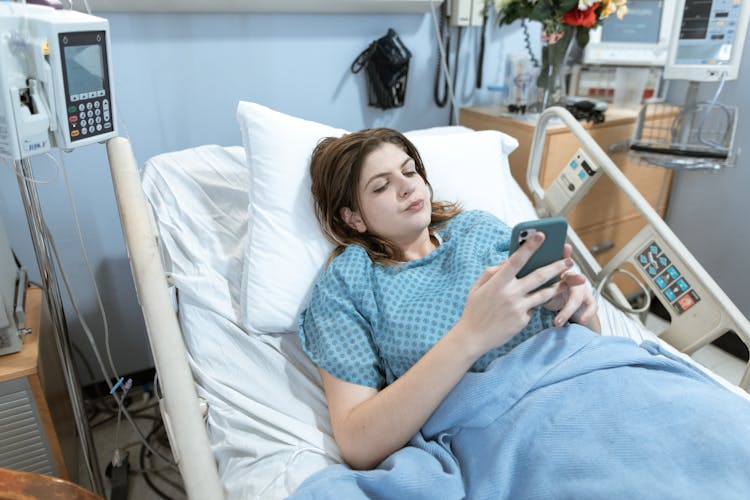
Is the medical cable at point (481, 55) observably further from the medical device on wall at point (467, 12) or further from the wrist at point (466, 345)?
the wrist at point (466, 345)

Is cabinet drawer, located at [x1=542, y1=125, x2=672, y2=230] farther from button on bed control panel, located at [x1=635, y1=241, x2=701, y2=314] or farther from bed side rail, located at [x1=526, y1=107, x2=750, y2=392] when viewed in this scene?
button on bed control panel, located at [x1=635, y1=241, x2=701, y2=314]

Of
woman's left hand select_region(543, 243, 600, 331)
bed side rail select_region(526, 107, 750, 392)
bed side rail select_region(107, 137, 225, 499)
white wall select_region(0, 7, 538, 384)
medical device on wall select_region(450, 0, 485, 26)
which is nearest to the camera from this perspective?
bed side rail select_region(107, 137, 225, 499)

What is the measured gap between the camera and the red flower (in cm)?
198

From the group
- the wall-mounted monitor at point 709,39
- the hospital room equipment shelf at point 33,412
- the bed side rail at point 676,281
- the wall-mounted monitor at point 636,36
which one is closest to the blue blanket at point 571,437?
the bed side rail at point 676,281

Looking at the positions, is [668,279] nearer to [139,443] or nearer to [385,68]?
[385,68]

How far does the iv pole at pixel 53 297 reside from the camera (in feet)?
3.97

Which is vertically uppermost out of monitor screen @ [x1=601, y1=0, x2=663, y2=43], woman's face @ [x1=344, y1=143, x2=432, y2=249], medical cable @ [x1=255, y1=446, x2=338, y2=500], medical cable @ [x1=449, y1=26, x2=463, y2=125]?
monitor screen @ [x1=601, y1=0, x2=663, y2=43]

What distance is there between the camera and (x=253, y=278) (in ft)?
4.50

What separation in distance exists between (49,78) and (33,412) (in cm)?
85

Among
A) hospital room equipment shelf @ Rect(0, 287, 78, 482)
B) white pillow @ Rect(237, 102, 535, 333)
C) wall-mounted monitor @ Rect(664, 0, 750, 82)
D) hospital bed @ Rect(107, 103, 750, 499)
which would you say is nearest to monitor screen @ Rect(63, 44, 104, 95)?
hospital bed @ Rect(107, 103, 750, 499)

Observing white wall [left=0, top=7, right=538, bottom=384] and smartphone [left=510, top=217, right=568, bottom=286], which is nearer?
smartphone [left=510, top=217, right=568, bottom=286]

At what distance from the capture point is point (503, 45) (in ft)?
8.02

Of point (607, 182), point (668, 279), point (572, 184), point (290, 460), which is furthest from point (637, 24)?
point (290, 460)

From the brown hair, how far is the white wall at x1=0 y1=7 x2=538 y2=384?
699mm
